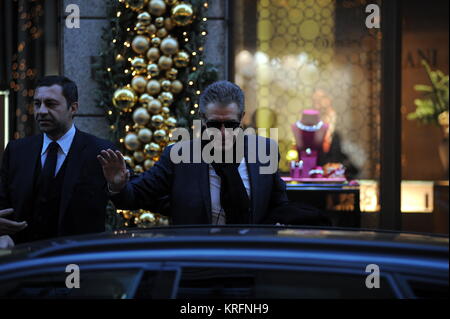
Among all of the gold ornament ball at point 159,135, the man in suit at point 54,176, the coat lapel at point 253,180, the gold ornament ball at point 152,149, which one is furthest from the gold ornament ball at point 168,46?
the coat lapel at point 253,180

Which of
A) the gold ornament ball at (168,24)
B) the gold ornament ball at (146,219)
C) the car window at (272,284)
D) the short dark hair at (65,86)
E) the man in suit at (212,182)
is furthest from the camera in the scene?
the gold ornament ball at (168,24)

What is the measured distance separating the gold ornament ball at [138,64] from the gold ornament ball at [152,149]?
78 centimetres

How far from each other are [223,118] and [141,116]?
3687 millimetres

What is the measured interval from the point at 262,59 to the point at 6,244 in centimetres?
469

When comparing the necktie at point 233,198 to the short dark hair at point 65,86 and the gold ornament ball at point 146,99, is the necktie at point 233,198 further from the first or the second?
the gold ornament ball at point 146,99

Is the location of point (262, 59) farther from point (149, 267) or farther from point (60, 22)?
point (149, 267)

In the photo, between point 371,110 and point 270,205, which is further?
point 371,110

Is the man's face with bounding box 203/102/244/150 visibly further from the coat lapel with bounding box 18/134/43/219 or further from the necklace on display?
the necklace on display

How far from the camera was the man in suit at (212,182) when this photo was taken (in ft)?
13.7

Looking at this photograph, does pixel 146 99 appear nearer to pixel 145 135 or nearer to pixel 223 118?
pixel 145 135

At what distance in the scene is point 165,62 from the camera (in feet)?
25.6

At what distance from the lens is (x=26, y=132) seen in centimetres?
871

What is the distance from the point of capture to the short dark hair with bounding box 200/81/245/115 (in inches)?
165
